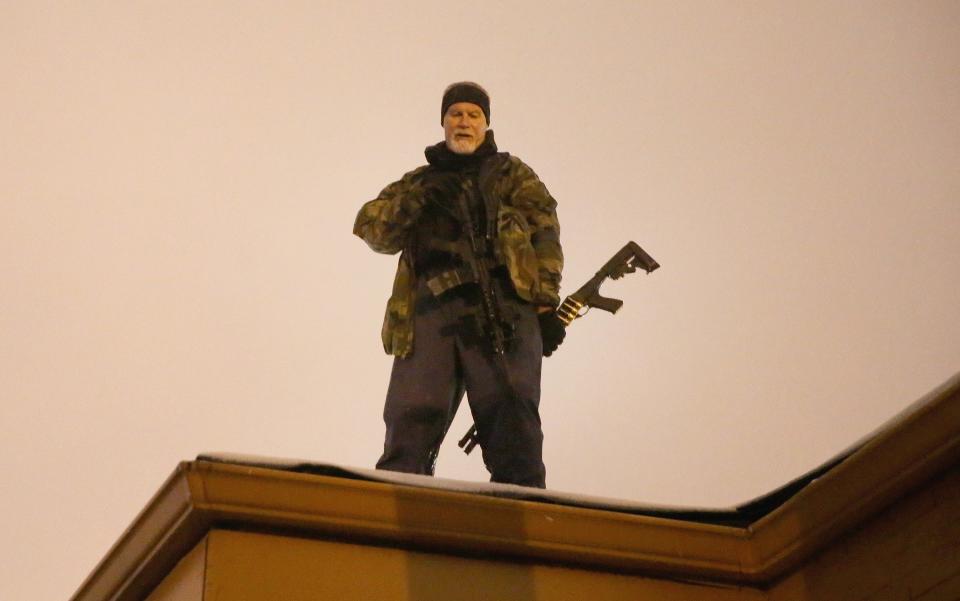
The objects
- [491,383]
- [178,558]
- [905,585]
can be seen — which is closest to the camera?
[905,585]

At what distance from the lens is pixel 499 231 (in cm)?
371

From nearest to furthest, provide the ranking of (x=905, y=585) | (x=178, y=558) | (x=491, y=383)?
(x=905, y=585) → (x=178, y=558) → (x=491, y=383)

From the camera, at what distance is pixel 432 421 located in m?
3.60

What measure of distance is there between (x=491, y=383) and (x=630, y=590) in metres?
1.43

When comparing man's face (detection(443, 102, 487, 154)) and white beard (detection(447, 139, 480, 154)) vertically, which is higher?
man's face (detection(443, 102, 487, 154))

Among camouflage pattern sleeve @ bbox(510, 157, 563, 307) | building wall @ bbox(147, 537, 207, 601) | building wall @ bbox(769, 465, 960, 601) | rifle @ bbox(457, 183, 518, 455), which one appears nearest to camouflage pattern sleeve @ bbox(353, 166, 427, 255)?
rifle @ bbox(457, 183, 518, 455)

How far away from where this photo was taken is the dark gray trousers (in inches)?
140

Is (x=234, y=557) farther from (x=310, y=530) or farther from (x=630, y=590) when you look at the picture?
(x=630, y=590)

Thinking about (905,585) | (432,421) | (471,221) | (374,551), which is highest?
(471,221)

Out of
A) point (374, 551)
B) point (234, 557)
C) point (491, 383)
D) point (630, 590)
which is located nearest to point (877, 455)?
point (630, 590)

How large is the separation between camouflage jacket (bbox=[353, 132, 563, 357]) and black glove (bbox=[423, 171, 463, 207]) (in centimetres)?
2

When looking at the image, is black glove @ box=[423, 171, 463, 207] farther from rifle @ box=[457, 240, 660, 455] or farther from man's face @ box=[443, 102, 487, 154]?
rifle @ box=[457, 240, 660, 455]

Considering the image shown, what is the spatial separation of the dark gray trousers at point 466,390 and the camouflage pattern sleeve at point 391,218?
0.17 m

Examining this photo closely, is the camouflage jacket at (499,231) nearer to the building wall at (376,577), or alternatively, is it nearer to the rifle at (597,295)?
the rifle at (597,295)
